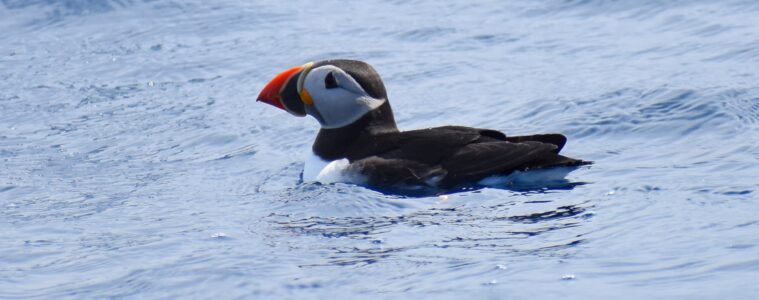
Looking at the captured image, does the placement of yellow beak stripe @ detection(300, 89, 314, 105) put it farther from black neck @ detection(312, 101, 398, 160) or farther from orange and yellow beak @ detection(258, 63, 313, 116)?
black neck @ detection(312, 101, 398, 160)

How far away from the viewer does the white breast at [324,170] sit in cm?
797

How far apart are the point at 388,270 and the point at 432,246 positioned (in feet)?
1.36

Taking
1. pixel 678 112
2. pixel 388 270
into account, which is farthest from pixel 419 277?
pixel 678 112

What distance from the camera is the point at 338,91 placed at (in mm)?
8344

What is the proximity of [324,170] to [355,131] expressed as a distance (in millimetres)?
340

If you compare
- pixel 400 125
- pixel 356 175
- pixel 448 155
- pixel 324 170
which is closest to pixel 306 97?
pixel 324 170

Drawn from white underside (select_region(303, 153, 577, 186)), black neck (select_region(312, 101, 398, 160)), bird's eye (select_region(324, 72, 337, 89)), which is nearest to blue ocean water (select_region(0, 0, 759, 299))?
white underside (select_region(303, 153, 577, 186))

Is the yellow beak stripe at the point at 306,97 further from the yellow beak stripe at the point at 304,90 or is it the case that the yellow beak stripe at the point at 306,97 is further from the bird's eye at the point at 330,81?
the bird's eye at the point at 330,81

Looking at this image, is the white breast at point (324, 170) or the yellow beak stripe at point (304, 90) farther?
the yellow beak stripe at point (304, 90)

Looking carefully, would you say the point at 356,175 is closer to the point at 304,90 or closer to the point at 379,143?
the point at 379,143

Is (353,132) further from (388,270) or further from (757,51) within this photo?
(757,51)

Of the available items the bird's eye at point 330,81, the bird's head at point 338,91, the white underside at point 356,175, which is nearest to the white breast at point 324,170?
the white underside at point 356,175

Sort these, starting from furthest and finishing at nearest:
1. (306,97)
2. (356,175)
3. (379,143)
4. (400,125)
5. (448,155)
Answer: (400,125)
(306,97)
(379,143)
(356,175)
(448,155)

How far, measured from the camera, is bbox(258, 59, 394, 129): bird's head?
8320 millimetres
